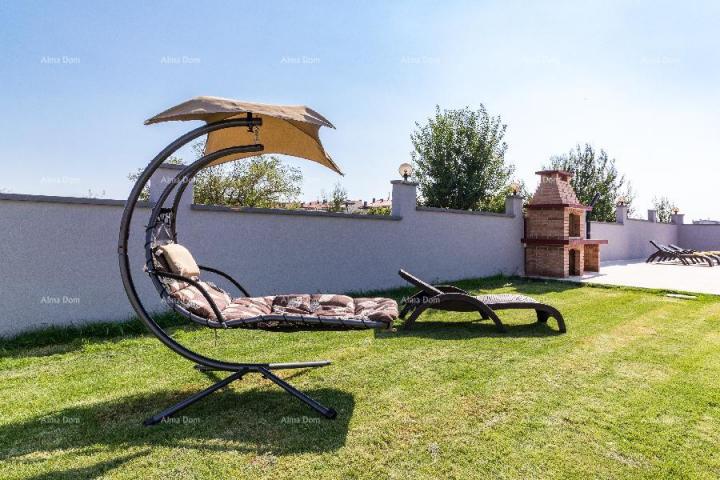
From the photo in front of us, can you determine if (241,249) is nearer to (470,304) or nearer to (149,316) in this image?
(470,304)

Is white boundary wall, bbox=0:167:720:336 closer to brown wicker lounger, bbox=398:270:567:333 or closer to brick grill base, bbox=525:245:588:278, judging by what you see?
brick grill base, bbox=525:245:588:278

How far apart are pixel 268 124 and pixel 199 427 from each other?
105 inches

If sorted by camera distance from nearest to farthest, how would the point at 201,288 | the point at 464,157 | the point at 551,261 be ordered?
the point at 201,288 → the point at 551,261 → the point at 464,157

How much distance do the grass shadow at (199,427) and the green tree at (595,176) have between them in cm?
3359

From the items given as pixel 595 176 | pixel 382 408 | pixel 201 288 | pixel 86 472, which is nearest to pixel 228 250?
pixel 201 288

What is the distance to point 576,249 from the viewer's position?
1280 cm

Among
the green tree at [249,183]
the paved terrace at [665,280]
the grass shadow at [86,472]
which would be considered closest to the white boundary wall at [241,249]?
the paved terrace at [665,280]

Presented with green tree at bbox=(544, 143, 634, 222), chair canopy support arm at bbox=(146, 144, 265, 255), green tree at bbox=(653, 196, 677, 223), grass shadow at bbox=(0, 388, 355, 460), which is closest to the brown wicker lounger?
grass shadow at bbox=(0, 388, 355, 460)

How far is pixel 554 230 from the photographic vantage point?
12367mm

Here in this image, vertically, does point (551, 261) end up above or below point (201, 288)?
below

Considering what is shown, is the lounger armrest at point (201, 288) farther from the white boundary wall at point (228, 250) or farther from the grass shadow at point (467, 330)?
the white boundary wall at point (228, 250)

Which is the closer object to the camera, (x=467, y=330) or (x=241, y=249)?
(x=467, y=330)

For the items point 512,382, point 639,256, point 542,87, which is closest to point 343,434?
point 512,382

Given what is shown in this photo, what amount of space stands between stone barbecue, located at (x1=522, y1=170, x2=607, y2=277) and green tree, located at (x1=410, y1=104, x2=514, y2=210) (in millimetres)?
5762
